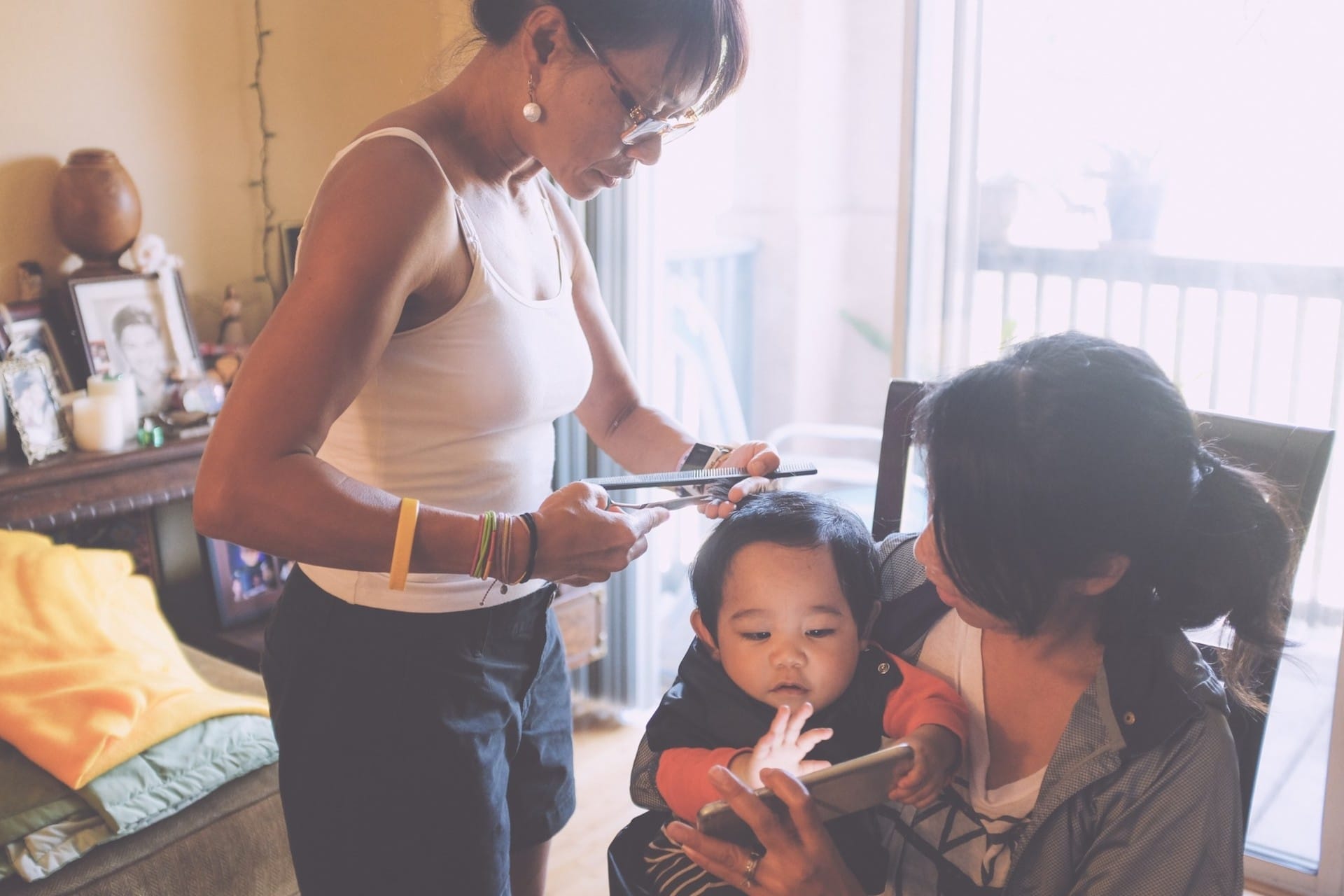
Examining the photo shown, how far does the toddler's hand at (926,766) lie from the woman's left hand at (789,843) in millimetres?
113

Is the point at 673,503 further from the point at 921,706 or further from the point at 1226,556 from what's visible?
the point at 1226,556

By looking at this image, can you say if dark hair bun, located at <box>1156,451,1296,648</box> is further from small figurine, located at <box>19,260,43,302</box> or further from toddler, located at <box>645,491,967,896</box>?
small figurine, located at <box>19,260,43,302</box>

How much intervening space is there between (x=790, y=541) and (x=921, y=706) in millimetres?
243

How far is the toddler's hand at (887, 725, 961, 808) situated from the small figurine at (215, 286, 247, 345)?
7.67 feet

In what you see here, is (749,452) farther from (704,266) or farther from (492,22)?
(704,266)

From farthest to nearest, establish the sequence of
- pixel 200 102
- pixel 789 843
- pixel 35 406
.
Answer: pixel 200 102 → pixel 35 406 → pixel 789 843

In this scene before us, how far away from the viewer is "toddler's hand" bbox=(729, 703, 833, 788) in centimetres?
115

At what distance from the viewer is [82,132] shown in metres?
2.73

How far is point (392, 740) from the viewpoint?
1233 millimetres

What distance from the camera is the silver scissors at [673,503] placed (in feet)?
4.17

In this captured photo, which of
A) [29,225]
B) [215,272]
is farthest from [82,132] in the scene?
[215,272]

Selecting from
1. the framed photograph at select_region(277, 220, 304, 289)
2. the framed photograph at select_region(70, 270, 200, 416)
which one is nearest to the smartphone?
the framed photograph at select_region(70, 270, 200, 416)

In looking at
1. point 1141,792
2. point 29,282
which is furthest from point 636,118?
point 29,282

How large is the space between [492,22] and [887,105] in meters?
2.01
